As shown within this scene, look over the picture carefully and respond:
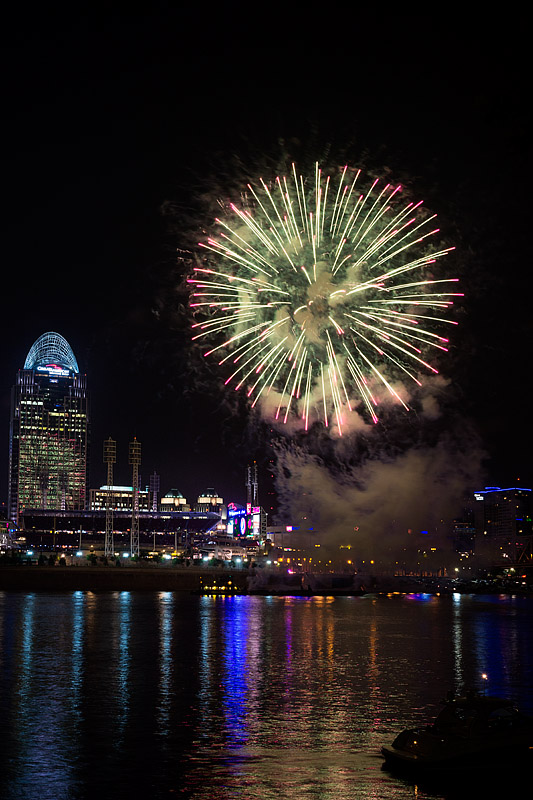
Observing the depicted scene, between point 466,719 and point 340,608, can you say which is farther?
point 340,608

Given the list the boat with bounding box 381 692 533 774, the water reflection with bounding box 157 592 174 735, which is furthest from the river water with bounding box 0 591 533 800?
the boat with bounding box 381 692 533 774

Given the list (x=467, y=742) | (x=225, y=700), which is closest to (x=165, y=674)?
(x=225, y=700)

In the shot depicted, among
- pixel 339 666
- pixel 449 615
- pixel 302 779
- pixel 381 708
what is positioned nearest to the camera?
pixel 302 779

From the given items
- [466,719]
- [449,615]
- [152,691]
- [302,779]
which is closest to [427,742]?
[466,719]

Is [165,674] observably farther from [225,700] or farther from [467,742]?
[467,742]

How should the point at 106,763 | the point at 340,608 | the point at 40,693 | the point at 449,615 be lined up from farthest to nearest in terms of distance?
the point at 340,608 → the point at 449,615 → the point at 40,693 → the point at 106,763

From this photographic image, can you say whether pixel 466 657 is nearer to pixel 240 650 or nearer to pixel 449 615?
pixel 240 650

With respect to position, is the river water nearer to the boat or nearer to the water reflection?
the water reflection
